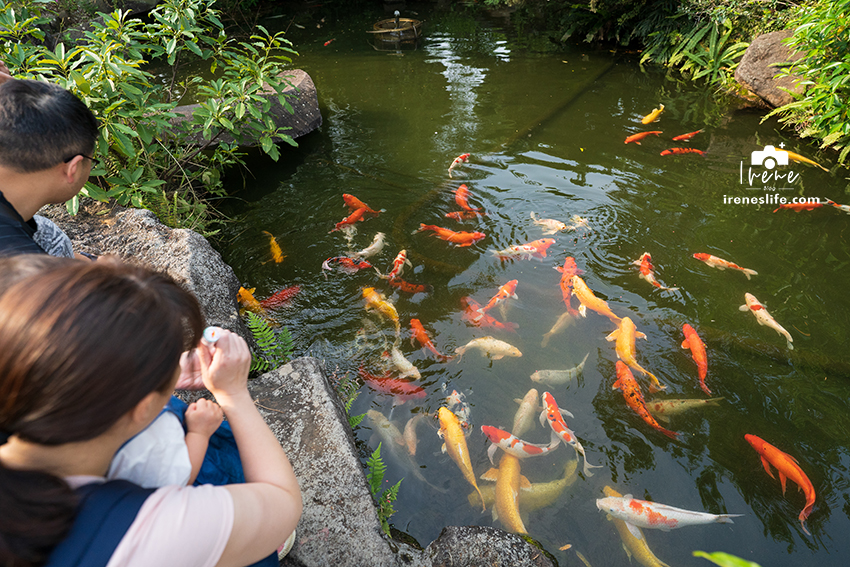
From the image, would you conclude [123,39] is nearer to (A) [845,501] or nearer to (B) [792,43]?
(A) [845,501]

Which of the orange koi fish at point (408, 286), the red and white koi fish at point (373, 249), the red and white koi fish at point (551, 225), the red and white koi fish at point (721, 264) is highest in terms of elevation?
the red and white koi fish at point (721, 264)

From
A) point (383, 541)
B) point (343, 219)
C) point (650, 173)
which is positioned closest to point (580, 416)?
point (383, 541)

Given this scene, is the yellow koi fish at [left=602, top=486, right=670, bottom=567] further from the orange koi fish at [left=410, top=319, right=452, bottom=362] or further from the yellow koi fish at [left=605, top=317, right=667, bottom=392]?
the orange koi fish at [left=410, top=319, right=452, bottom=362]

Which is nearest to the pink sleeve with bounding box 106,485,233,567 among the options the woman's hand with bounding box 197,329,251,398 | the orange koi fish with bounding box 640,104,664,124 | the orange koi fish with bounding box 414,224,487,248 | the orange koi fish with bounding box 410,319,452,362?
the woman's hand with bounding box 197,329,251,398

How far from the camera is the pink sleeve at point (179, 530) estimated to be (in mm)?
1135

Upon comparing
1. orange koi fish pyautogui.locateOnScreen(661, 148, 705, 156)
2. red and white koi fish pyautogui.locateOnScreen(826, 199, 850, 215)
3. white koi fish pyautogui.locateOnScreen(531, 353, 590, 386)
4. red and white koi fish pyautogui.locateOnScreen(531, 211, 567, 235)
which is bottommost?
white koi fish pyautogui.locateOnScreen(531, 353, 590, 386)

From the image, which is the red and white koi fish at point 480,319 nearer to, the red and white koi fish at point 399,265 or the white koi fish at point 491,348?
the white koi fish at point 491,348

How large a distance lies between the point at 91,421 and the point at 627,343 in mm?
3856

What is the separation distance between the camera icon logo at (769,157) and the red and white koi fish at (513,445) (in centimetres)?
568

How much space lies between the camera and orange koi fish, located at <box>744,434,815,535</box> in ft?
10.0

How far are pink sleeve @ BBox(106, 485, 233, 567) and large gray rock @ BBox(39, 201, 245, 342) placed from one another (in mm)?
2780

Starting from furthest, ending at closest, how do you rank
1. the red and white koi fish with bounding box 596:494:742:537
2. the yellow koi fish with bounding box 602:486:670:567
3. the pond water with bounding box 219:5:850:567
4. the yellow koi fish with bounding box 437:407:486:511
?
1. the yellow koi fish with bounding box 437:407:486:511
2. the pond water with bounding box 219:5:850:567
3. the red and white koi fish with bounding box 596:494:742:537
4. the yellow koi fish with bounding box 602:486:670:567

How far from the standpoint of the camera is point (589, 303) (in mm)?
4586

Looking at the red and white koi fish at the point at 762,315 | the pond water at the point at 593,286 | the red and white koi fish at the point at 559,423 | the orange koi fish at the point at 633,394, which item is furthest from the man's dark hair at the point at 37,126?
the red and white koi fish at the point at 762,315
